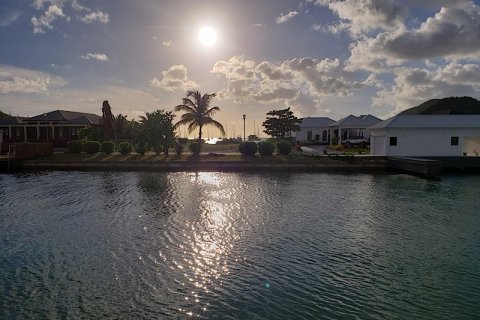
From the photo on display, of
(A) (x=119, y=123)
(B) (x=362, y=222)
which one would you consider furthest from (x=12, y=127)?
(B) (x=362, y=222)

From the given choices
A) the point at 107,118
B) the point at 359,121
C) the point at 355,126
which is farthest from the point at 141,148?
the point at 359,121

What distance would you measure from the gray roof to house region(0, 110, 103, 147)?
4370cm

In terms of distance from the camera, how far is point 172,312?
8016 millimetres

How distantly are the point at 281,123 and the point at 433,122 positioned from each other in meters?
26.6

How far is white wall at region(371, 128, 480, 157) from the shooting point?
38031 mm

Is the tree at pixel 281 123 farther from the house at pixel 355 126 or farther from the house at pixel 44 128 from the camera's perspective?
the house at pixel 44 128

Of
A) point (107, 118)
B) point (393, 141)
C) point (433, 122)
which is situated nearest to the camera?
point (433, 122)

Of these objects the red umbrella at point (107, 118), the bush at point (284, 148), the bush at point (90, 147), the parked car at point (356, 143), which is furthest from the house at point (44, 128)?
the parked car at point (356, 143)

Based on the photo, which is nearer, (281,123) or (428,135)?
(428,135)

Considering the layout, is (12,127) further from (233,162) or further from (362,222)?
(362,222)

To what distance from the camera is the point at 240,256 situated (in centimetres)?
1152

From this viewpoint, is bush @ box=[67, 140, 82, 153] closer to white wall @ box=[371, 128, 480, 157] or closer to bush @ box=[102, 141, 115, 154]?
bush @ box=[102, 141, 115, 154]

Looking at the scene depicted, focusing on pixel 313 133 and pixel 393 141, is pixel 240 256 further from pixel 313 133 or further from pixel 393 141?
pixel 313 133

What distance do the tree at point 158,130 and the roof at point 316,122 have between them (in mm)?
32759
